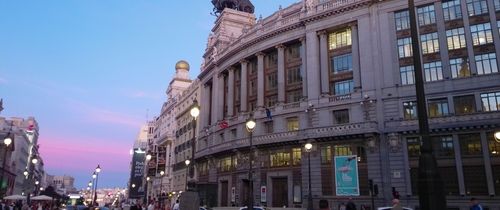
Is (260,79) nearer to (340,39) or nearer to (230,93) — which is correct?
(230,93)

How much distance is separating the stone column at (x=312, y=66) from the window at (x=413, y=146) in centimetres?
1265

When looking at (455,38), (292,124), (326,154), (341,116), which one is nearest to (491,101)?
(455,38)

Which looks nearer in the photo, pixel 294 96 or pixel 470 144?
pixel 470 144

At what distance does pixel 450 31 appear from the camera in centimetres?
4559

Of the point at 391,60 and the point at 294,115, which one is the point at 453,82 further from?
the point at 294,115

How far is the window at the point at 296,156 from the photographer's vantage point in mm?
52406

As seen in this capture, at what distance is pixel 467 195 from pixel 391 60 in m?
16.5

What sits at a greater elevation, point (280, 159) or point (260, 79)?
point (260, 79)

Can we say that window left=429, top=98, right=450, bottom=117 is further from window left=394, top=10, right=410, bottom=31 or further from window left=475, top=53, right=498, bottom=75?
window left=394, top=10, right=410, bottom=31

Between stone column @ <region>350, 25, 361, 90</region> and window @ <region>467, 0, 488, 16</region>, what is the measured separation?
12.6m

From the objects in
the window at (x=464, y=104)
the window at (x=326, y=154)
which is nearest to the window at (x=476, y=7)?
the window at (x=464, y=104)

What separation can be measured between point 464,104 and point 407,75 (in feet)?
22.0

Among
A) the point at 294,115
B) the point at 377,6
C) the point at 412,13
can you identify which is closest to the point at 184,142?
the point at 294,115

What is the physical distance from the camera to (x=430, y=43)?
4662cm
